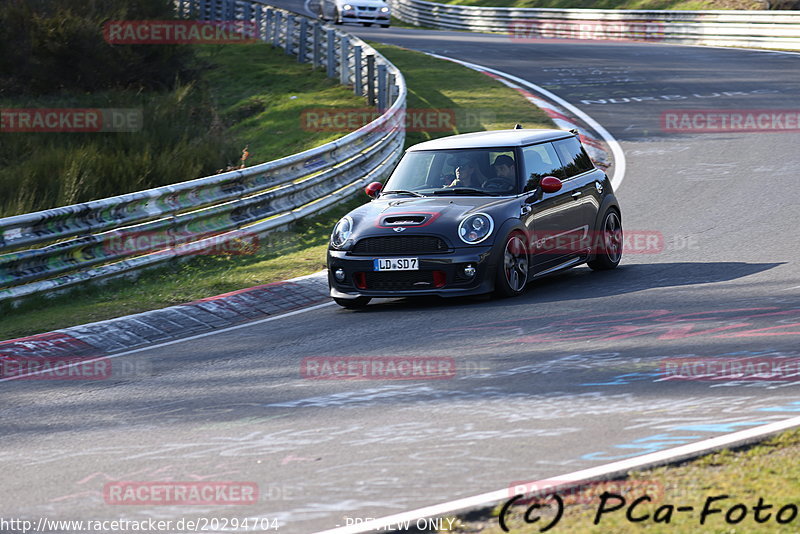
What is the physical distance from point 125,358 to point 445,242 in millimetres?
2984

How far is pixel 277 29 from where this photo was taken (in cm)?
3139

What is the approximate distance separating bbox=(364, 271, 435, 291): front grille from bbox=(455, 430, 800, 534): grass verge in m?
5.14

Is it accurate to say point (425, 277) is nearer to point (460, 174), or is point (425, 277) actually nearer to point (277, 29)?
point (460, 174)

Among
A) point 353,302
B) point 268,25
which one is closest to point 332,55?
point 268,25

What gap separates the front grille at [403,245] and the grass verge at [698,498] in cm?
518

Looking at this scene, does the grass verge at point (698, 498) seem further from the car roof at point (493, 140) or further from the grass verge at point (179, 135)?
the grass verge at point (179, 135)

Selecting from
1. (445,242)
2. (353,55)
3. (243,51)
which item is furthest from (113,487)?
(243,51)

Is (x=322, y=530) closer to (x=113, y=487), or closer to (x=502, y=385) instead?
(x=113, y=487)

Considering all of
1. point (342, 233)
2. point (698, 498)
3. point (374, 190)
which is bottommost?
point (342, 233)

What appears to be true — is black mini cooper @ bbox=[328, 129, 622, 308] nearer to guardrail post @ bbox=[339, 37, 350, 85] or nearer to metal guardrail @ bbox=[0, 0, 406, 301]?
metal guardrail @ bbox=[0, 0, 406, 301]

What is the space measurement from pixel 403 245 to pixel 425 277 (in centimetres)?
36

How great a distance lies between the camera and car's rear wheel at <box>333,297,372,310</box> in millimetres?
10641

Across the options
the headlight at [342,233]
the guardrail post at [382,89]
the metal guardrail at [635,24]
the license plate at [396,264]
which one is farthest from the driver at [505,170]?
the metal guardrail at [635,24]

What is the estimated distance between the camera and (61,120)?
22094 millimetres
